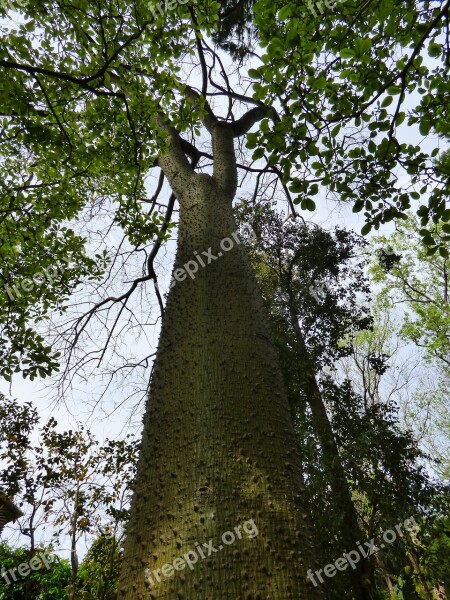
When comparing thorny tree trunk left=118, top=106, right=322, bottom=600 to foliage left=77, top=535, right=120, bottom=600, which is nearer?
thorny tree trunk left=118, top=106, right=322, bottom=600

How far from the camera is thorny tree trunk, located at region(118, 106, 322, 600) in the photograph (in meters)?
0.96

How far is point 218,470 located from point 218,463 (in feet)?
0.08

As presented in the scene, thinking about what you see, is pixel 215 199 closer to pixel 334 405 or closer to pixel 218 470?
pixel 218 470

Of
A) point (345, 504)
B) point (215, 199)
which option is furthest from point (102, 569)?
point (215, 199)

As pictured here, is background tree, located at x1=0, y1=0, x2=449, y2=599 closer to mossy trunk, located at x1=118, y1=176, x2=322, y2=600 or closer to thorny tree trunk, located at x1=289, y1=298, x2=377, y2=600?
mossy trunk, located at x1=118, y1=176, x2=322, y2=600

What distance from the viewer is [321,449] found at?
189 inches

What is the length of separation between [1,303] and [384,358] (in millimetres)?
5577

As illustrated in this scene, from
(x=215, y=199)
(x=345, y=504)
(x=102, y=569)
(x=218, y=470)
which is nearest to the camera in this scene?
(x=218, y=470)

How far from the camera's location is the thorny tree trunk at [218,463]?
3.14 ft

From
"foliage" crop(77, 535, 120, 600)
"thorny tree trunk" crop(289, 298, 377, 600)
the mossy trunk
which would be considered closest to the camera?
the mossy trunk

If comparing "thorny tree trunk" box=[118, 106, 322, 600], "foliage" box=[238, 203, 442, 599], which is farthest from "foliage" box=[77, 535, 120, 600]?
"thorny tree trunk" box=[118, 106, 322, 600]

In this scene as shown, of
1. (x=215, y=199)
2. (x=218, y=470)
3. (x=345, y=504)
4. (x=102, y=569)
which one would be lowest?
(x=345, y=504)

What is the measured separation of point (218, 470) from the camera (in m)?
1.16

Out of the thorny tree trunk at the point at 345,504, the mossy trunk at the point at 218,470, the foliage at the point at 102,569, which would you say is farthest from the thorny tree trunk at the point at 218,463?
the foliage at the point at 102,569
